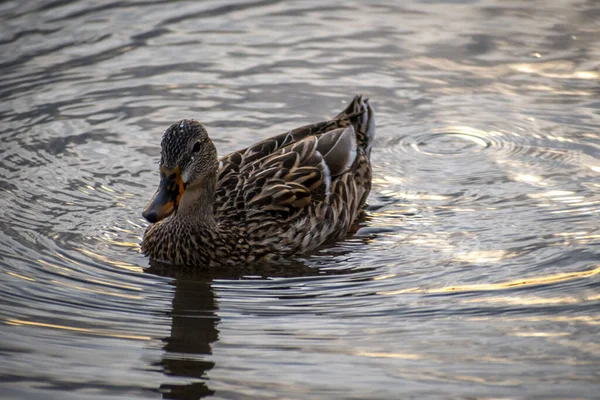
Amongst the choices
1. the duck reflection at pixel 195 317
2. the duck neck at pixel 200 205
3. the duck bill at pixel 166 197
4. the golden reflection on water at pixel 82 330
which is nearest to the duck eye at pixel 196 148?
the duck bill at pixel 166 197

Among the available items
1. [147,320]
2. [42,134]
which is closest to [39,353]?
[147,320]

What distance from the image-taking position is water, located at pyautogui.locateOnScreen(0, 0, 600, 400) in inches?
269

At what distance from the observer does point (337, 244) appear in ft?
31.2

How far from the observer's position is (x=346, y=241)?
955 cm

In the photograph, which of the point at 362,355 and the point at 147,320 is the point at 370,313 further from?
the point at 147,320

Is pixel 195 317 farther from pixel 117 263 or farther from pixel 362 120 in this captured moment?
pixel 362 120

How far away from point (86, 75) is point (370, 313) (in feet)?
20.2

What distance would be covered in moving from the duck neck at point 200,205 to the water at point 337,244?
1.78 feet

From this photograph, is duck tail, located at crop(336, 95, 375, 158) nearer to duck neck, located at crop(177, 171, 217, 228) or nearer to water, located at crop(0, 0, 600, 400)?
water, located at crop(0, 0, 600, 400)

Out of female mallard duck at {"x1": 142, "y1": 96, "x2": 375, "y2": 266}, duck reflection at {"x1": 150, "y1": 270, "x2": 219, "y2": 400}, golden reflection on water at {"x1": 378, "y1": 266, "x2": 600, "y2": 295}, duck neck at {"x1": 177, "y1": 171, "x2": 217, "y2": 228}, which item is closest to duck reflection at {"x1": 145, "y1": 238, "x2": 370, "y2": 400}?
duck reflection at {"x1": 150, "y1": 270, "x2": 219, "y2": 400}

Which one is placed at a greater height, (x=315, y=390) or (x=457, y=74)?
(x=457, y=74)

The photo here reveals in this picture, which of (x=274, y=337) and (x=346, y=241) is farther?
(x=346, y=241)

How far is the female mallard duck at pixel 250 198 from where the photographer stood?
8476mm

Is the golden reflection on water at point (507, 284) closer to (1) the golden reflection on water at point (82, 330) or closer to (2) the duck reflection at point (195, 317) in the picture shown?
(2) the duck reflection at point (195, 317)
